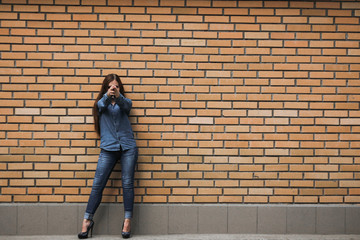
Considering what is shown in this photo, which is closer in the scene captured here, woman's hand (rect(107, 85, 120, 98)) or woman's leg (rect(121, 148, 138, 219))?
woman's hand (rect(107, 85, 120, 98))

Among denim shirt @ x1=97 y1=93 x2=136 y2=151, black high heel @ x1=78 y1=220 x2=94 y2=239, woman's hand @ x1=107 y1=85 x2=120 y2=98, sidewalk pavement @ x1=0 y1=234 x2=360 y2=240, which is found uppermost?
woman's hand @ x1=107 y1=85 x2=120 y2=98

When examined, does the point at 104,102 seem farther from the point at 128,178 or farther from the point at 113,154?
the point at 128,178

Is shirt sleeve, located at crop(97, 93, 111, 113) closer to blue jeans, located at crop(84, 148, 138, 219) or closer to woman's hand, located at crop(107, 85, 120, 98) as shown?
woman's hand, located at crop(107, 85, 120, 98)

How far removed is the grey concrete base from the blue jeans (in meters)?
0.22

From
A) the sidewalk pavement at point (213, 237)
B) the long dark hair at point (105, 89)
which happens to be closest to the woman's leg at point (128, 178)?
the sidewalk pavement at point (213, 237)

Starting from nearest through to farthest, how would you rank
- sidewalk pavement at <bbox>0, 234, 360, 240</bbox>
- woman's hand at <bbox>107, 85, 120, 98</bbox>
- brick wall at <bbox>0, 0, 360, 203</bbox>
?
woman's hand at <bbox>107, 85, 120, 98</bbox>
sidewalk pavement at <bbox>0, 234, 360, 240</bbox>
brick wall at <bbox>0, 0, 360, 203</bbox>

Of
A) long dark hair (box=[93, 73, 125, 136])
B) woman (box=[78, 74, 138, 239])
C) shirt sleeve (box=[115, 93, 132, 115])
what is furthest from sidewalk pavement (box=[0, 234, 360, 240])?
shirt sleeve (box=[115, 93, 132, 115])

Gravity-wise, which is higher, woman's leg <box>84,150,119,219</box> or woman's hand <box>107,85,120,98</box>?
woman's hand <box>107,85,120,98</box>

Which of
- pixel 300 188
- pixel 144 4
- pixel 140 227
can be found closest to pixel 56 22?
pixel 144 4

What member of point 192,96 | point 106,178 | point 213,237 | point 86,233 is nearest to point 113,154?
point 106,178

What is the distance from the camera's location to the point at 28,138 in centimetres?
358

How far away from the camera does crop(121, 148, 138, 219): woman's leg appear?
133 inches

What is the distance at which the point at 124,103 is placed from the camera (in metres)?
3.32

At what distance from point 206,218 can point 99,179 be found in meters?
1.34
